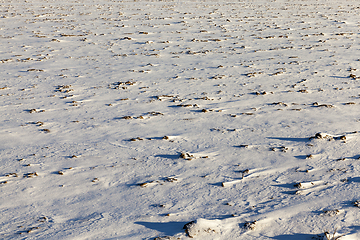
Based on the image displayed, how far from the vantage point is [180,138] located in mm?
3303

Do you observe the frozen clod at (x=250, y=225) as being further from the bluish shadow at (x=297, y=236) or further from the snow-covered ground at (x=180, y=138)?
the bluish shadow at (x=297, y=236)

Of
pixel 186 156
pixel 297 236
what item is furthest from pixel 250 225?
pixel 186 156

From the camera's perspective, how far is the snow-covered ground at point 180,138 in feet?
7.14

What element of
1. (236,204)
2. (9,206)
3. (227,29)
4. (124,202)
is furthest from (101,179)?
(227,29)

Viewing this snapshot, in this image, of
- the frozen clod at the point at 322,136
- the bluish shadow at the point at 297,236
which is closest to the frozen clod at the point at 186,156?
the bluish shadow at the point at 297,236

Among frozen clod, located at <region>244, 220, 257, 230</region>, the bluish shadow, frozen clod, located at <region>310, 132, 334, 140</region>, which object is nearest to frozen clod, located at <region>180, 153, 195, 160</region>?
frozen clod, located at <region>244, 220, 257, 230</region>

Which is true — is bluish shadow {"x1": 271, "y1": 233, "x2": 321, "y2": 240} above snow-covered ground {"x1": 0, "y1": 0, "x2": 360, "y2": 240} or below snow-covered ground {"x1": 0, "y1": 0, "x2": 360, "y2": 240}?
below

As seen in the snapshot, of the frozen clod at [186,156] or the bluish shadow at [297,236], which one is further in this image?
the frozen clod at [186,156]

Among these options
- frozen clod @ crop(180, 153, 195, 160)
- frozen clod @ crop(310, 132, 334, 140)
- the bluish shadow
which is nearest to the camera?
the bluish shadow

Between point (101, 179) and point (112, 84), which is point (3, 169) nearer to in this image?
point (101, 179)

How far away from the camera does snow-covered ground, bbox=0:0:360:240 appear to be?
2176mm

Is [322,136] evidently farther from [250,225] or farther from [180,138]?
[250,225]

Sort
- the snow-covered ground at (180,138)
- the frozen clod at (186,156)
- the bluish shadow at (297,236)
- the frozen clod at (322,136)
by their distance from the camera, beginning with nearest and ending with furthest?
the bluish shadow at (297,236) → the snow-covered ground at (180,138) → the frozen clod at (186,156) → the frozen clod at (322,136)

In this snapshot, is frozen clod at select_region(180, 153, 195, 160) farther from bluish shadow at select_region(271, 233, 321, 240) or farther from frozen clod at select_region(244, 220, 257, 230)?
bluish shadow at select_region(271, 233, 321, 240)
